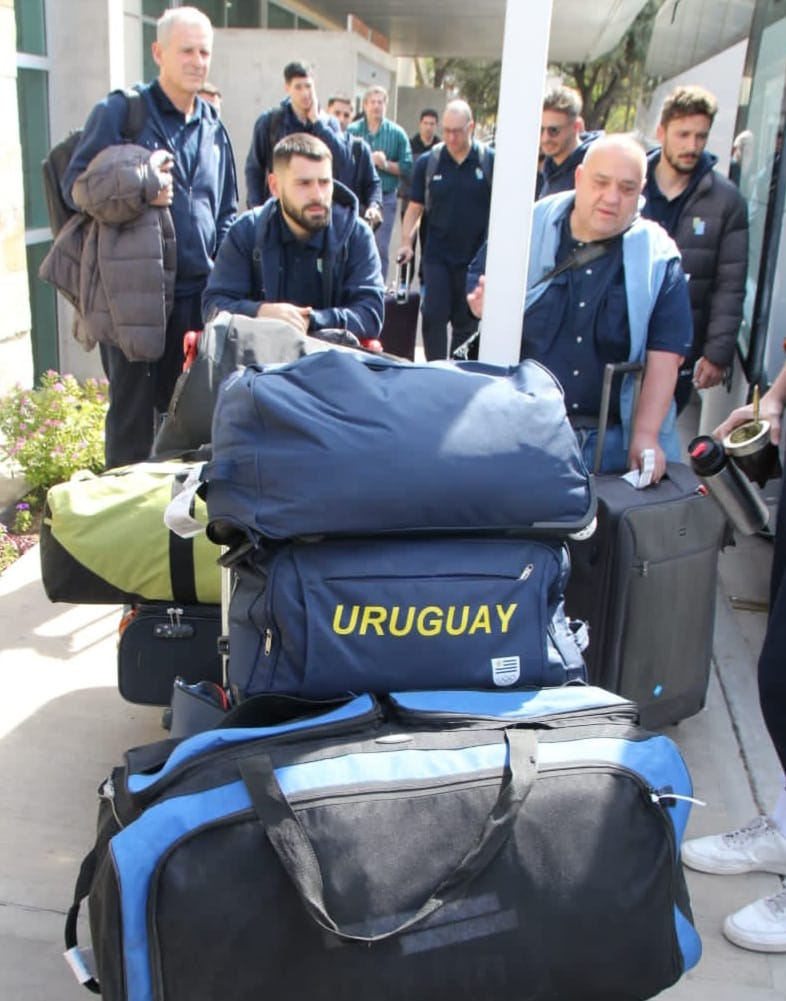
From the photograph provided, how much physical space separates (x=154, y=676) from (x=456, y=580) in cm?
103

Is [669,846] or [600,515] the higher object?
[600,515]

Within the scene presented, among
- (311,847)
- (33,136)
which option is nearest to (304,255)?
(311,847)

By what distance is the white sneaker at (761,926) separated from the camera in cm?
229

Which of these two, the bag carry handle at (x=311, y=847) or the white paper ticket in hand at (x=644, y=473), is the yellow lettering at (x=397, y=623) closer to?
the bag carry handle at (x=311, y=847)

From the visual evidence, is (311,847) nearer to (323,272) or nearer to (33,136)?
(323,272)

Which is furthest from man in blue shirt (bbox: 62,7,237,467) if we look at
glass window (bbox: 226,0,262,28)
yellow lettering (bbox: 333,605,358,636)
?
glass window (bbox: 226,0,262,28)

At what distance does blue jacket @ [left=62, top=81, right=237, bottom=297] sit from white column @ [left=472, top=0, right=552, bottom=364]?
5.43 ft

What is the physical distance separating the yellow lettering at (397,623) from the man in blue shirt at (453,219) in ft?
15.3

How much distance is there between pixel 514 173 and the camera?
8.73ft

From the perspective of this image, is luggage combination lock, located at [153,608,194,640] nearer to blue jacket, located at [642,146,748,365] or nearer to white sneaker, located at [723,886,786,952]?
white sneaker, located at [723,886,786,952]

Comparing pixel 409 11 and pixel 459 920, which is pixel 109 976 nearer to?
pixel 459 920

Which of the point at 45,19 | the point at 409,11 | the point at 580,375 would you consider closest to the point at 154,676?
the point at 580,375

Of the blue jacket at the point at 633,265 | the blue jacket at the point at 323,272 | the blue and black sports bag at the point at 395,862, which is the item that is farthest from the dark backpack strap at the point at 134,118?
the blue and black sports bag at the point at 395,862

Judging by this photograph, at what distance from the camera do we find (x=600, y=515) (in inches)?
107
